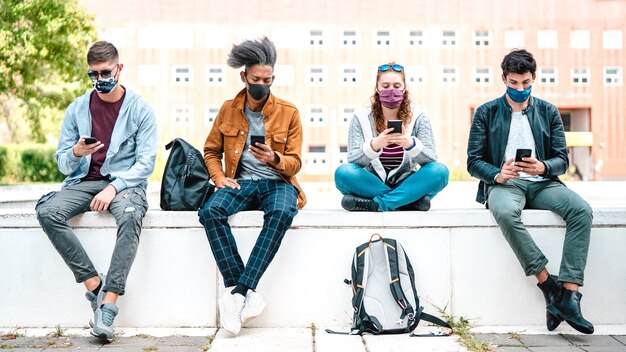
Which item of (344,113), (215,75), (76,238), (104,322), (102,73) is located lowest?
(104,322)

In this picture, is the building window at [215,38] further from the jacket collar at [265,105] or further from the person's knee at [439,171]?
the person's knee at [439,171]

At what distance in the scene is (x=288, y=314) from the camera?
502 cm

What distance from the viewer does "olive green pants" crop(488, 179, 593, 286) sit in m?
4.69

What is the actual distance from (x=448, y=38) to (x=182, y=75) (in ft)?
63.8

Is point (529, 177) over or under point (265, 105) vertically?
under

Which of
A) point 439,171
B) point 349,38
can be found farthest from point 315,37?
point 439,171

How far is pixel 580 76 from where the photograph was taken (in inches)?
1975

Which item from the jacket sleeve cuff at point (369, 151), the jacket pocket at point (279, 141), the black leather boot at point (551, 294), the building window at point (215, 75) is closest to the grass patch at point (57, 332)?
the jacket pocket at point (279, 141)

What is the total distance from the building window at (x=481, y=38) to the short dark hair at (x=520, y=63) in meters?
46.6

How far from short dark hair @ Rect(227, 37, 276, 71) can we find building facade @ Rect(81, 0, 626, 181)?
143 feet

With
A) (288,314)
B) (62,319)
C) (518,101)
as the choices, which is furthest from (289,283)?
(518,101)

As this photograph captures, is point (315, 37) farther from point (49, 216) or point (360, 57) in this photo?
point (49, 216)

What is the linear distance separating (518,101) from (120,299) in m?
3.29

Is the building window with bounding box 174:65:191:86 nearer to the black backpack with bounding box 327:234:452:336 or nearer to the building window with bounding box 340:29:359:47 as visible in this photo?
the building window with bounding box 340:29:359:47
